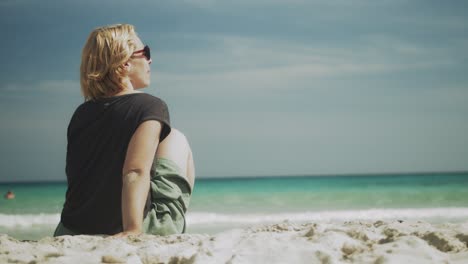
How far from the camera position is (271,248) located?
1.63m

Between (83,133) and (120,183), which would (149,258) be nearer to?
(120,183)

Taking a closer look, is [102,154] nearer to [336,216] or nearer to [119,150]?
[119,150]

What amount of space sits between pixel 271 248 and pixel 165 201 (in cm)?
74

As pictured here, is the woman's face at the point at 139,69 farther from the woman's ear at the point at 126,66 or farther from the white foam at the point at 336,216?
the white foam at the point at 336,216

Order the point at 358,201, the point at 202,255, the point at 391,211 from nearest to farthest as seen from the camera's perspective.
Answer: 1. the point at 202,255
2. the point at 391,211
3. the point at 358,201

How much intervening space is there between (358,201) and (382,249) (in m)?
13.5

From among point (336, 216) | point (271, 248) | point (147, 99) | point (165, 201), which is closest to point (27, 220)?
point (336, 216)

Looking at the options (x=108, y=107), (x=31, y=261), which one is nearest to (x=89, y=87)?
(x=108, y=107)

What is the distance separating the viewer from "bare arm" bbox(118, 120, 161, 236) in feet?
6.34

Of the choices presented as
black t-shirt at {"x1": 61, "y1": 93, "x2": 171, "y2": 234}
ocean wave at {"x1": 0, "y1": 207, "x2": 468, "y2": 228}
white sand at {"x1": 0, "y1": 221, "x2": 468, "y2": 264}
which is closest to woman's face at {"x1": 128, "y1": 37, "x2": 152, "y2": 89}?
black t-shirt at {"x1": 61, "y1": 93, "x2": 171, "y2": 234}

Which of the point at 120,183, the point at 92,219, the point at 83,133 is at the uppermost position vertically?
the point at 83,133

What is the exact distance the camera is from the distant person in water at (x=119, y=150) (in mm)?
2012

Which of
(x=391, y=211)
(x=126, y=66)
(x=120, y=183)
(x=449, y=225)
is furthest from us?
(x=391, y=211)

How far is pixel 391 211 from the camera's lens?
1175 cm
